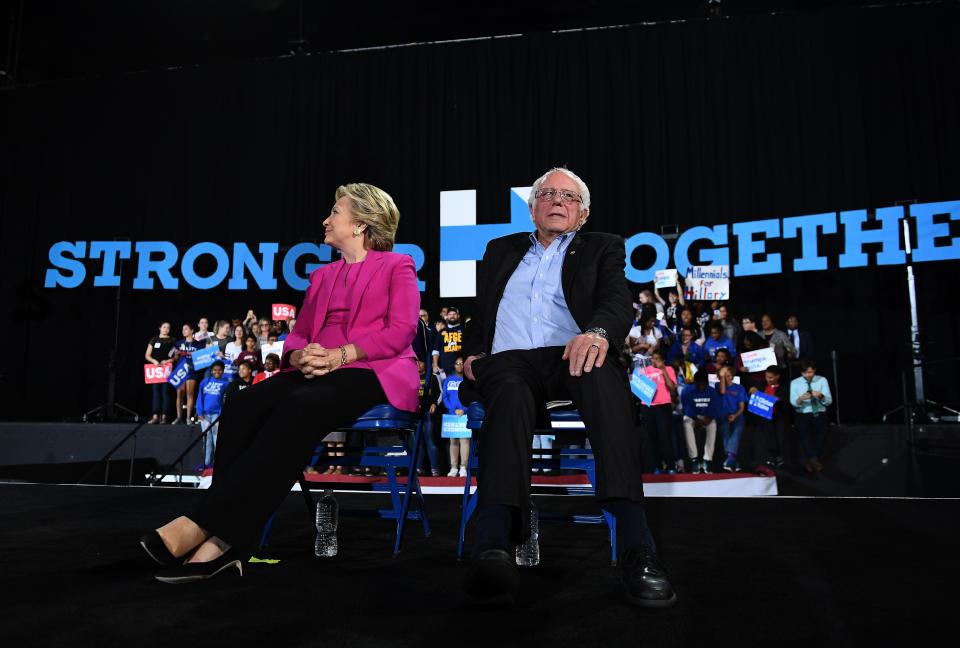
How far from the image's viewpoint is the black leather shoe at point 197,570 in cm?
141

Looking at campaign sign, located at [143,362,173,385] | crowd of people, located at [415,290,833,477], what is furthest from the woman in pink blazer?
campaign sign, located at [143,362,173,385]

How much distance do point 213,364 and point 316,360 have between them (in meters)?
5.18

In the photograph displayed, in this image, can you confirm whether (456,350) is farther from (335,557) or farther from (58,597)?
(58,597)

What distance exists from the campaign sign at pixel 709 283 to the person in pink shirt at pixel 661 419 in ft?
4.85

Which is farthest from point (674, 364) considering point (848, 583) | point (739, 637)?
point (739, 637)

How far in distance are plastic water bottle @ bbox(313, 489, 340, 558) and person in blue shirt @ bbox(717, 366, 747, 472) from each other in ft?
13.6

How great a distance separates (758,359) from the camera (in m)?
5.79

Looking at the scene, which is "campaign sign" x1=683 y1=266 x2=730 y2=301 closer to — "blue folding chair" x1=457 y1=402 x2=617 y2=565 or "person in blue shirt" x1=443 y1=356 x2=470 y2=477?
"person in blue shirt" x1=443 y1=356 x2=470 y2=477

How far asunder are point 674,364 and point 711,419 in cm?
60

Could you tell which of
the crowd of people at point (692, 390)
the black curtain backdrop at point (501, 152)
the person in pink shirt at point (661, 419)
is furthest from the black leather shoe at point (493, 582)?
the black curtain backdrop at point (501, 152)

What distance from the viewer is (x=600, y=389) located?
5.10ft

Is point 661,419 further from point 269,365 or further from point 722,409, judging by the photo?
point 269,365

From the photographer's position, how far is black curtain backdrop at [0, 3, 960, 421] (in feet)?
25.1

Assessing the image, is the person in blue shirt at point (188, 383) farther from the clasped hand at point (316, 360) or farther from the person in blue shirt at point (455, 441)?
the clasped hand at point (316, 360)
